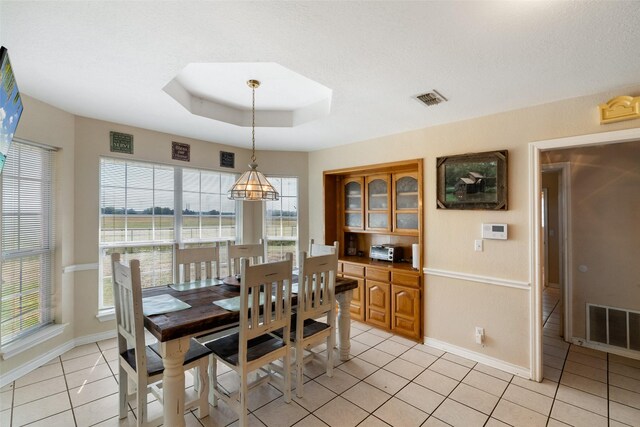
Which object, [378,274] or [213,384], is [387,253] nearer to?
[378,274]

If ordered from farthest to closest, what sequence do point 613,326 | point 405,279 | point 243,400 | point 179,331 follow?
point 405,279 → point 613,326 → point 243,400 → point 179,331

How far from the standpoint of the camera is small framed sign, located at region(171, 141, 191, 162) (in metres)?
3.71

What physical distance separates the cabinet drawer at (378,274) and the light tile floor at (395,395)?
2.92 ft

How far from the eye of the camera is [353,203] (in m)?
4.37

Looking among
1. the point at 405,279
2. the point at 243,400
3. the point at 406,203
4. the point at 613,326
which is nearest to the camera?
the point at 243,400

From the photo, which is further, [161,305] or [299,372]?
[299,372]

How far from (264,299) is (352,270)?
211cm

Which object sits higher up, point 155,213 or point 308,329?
point 155,213

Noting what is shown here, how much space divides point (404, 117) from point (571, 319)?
3000 millimetres

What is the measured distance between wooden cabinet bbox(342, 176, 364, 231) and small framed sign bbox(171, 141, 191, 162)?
2272mm

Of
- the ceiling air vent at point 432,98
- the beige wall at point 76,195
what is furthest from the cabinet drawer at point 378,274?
the beige wall at point 76,195

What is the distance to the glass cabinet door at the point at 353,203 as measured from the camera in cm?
425

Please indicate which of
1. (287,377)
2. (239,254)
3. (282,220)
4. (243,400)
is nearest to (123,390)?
(243,400)

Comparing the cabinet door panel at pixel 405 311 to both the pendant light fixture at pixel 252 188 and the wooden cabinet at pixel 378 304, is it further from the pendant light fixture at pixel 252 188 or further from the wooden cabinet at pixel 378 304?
the pendant light fixture at pixel 252 188
